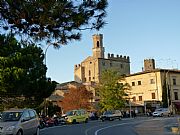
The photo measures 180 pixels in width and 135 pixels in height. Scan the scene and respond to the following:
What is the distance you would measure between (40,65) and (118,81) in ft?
132

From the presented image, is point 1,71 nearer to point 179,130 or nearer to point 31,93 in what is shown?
point 31,93

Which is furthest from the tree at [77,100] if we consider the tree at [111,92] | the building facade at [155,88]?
the building facade at [155,88]

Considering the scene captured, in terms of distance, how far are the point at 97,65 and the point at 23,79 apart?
4008 inches

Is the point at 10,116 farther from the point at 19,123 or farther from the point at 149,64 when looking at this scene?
the point at 149,64

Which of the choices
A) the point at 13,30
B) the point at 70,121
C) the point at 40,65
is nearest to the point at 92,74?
the point at 70,121

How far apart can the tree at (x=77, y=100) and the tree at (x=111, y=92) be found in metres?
3.57

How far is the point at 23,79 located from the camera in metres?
32.3

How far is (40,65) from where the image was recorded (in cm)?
4019

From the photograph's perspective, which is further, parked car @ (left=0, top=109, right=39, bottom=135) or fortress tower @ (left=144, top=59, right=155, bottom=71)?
fortress tower @ (left=144, top=59, right=155, bottom=71)

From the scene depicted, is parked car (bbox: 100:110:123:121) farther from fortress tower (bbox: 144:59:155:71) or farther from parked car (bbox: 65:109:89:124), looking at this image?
fortress tower (bbox: 144:59:155:71)

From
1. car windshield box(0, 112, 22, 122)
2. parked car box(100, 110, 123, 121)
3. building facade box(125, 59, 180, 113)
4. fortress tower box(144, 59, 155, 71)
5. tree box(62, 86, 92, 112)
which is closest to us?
car windshield box(0, 112, 22, 122)

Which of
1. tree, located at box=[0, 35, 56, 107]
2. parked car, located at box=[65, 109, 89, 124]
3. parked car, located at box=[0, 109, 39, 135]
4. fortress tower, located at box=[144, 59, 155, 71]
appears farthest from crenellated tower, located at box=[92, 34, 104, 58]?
parked car, located at box=[0, 109, 39, 135]

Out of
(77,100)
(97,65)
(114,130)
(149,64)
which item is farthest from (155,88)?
(114,130)

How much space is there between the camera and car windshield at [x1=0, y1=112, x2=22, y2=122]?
17.9 metres
